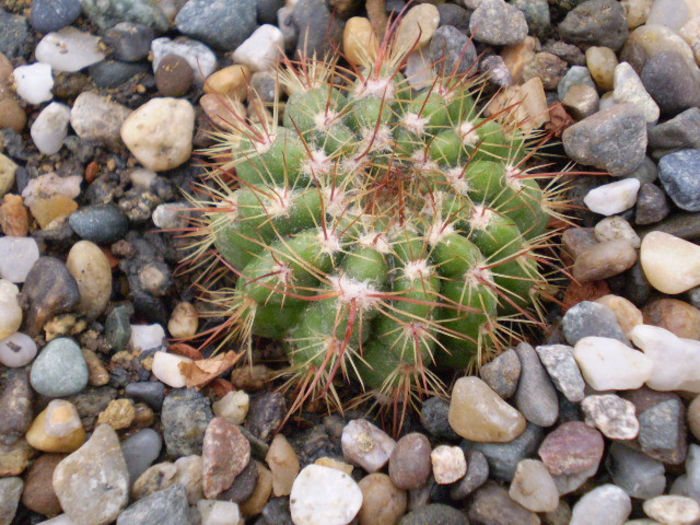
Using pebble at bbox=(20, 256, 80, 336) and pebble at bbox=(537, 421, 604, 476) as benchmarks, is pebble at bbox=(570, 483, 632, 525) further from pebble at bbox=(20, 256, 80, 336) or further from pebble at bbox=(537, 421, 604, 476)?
pebble at bbox=(20, 256, 80, 336)

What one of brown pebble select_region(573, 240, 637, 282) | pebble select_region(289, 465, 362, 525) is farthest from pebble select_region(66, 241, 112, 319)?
brown pebble select_region(573, 240, 637, 282)

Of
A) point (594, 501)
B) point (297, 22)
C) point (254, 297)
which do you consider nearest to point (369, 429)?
point (254, 297)

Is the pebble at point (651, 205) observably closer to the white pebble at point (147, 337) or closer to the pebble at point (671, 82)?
the pebble at point (671, 82)

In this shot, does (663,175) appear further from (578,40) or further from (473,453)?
(473,453)

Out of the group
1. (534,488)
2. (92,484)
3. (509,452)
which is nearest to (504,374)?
(509,452)

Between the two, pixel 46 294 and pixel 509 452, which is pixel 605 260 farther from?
pixel 46 294

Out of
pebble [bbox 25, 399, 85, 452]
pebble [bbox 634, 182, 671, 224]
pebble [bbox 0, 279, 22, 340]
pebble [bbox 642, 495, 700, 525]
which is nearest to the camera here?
pebble [bbox 642, 495, 700, 525]

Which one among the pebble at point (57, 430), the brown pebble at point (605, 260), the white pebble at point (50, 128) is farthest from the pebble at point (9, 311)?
Answer: the brown pebble at point (605, 260)
